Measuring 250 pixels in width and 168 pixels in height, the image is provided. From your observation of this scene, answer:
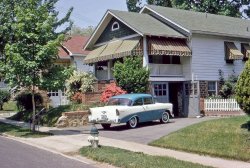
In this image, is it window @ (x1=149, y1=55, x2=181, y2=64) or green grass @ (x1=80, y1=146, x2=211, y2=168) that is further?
window @ (x1=149, y1=55, x2=181, y2=64)

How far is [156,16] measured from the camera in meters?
32.0

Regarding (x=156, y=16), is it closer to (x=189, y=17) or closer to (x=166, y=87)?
(x=189, y=17)

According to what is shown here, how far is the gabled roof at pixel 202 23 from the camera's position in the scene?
2941 centimetres

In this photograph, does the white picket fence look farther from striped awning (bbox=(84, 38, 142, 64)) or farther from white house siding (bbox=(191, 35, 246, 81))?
striped awning (bbox=(84, 38, 142, 64))

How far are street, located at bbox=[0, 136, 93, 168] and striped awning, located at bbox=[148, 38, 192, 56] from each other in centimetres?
1273

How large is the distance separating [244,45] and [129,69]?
10.5 m

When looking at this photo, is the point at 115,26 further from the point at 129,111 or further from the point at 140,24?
the point at 129,111

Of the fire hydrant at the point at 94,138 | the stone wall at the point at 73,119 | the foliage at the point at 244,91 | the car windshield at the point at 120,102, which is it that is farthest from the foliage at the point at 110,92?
the foliage at the point at 244,91

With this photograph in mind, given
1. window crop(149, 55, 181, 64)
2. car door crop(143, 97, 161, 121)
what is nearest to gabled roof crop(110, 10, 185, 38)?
window crop(149, 55, 181, 64)

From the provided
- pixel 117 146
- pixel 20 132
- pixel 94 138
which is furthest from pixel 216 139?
pixel 20 132

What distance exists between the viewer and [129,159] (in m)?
12.4

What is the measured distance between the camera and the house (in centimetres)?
2781

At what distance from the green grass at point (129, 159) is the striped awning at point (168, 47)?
13584 millimetres

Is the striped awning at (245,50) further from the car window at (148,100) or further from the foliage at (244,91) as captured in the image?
the foliage at (244,91)
